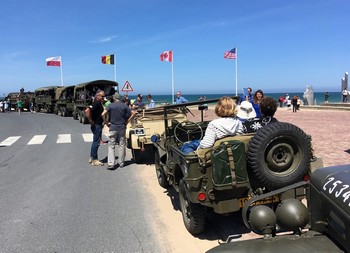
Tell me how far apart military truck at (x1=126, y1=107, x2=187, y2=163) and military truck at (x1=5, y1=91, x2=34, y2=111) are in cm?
3681

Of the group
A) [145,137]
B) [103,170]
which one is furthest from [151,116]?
[103,170]

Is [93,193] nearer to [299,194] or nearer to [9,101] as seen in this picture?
[299,194]

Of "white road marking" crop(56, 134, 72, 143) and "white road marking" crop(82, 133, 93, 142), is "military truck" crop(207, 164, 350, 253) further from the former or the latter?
"white road marking" crop(56, 134, 72, 143)

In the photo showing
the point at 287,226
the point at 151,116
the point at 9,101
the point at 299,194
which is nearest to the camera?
the point at 287,226

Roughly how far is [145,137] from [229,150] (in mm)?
4999

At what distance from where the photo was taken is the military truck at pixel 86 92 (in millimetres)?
23480

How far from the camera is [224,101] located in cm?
464

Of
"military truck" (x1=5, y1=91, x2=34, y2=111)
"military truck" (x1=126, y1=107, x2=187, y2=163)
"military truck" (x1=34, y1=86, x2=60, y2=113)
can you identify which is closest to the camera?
"military truck" (x1=126, y1=107, x2=187, y2=163)

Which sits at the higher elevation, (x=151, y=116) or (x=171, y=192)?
(x=151, y=116)

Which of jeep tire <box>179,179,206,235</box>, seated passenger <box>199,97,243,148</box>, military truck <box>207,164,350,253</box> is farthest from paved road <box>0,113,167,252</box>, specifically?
military truck <box>207,164,350,253</box>

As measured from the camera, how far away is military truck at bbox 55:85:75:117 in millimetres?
28891

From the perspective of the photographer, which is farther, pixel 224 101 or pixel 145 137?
pixel 145 137

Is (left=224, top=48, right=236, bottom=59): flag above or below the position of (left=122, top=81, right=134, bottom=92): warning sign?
above

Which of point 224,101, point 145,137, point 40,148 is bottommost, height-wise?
point 40,148
